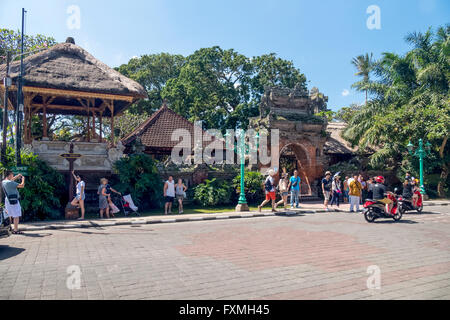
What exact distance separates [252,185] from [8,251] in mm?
13239

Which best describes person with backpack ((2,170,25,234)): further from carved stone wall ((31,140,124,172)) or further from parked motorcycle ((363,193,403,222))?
parked motorcycle ((363,193,403,222))

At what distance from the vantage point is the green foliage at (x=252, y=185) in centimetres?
1895

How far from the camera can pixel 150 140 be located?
23172 mm

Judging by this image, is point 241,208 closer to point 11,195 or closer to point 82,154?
point 82,154

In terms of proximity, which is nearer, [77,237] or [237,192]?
[77,237]

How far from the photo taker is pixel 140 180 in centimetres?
1574

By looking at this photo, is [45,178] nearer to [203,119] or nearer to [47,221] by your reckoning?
[47,221]

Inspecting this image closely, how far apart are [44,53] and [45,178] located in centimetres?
635

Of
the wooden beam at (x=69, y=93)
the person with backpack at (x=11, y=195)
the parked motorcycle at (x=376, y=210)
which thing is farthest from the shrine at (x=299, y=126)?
the person with backpack at (x=11, y=195)

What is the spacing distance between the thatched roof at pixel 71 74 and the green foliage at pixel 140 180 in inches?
128

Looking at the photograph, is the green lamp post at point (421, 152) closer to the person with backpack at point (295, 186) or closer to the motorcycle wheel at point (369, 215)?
the person with backpack at point (295, 186)

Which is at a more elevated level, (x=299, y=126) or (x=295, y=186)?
(x=299, y=126)

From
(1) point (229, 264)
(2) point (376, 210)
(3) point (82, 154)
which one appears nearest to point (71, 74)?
(3) point (82, 154)

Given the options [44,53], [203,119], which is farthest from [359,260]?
[203,119]
